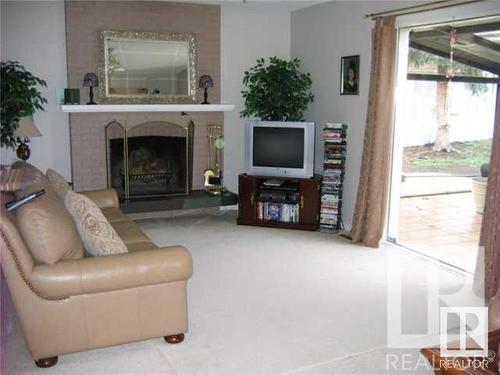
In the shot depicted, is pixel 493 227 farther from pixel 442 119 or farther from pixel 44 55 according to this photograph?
pixel 44 55

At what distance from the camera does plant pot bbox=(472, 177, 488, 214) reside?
20.7ft

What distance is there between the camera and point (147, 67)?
5.68m

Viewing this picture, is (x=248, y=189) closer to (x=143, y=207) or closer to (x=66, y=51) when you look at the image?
(x=143, y=207)

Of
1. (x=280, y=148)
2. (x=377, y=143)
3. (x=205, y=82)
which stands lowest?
(x=280, y=148)

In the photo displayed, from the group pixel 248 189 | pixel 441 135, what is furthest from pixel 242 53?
pixel 441 135

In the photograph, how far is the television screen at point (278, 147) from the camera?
5.54 metres

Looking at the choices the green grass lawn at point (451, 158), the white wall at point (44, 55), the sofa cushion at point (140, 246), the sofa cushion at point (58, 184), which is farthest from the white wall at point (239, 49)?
the sofa cushion at point (140, 246)

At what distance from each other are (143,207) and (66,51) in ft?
5.89

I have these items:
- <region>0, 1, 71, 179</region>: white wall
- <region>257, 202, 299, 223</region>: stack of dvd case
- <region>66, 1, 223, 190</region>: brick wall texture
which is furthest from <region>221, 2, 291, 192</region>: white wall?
<region>0, 1, 71, 179</region>: white wall

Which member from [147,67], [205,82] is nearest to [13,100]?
[147,67]

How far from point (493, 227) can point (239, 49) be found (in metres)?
3.66

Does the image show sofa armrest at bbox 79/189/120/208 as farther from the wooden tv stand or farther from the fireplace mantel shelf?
the wooden tv stand

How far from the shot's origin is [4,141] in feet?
15.5

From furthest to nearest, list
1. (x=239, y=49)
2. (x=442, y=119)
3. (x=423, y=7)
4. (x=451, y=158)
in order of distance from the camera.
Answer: (x=451, y=158) < (x=442, y=119) < (x=239, y=49) < (x=423, y=7)
